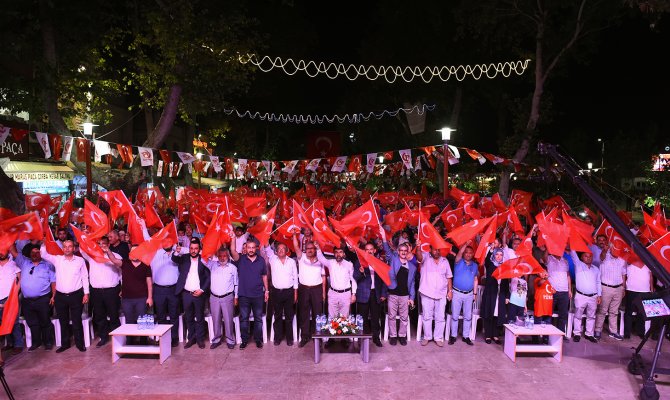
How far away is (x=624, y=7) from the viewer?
708 inches

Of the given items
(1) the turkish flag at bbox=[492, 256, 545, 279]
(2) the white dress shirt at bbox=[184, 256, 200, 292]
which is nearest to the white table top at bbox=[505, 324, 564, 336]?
(1) the turkish flag at bbox=[492, 256, 545, 279]

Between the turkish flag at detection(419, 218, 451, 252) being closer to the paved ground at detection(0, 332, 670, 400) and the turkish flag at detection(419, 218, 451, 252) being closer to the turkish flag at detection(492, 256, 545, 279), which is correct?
the turkish flag at detection(492, 256, 545, 279)

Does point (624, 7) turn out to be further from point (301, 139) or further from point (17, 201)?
point (301, 139)

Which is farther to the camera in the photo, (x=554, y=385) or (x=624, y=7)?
(x=624, y=7)

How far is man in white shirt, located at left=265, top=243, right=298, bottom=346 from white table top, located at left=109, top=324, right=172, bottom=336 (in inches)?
76.0

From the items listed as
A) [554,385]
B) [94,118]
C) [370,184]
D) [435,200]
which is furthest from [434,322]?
[370,184]

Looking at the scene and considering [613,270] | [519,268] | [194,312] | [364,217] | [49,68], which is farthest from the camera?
[49,68]

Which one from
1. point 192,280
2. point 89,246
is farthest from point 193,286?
point 89,246

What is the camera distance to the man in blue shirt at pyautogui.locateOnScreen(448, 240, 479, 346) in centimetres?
884

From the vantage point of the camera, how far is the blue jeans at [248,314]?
28.8 feet

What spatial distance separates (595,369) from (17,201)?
13.0 metres

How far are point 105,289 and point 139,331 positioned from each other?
123 centimetres

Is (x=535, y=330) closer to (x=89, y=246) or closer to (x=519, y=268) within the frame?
(x=519, y=268)

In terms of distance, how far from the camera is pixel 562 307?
9.12m
